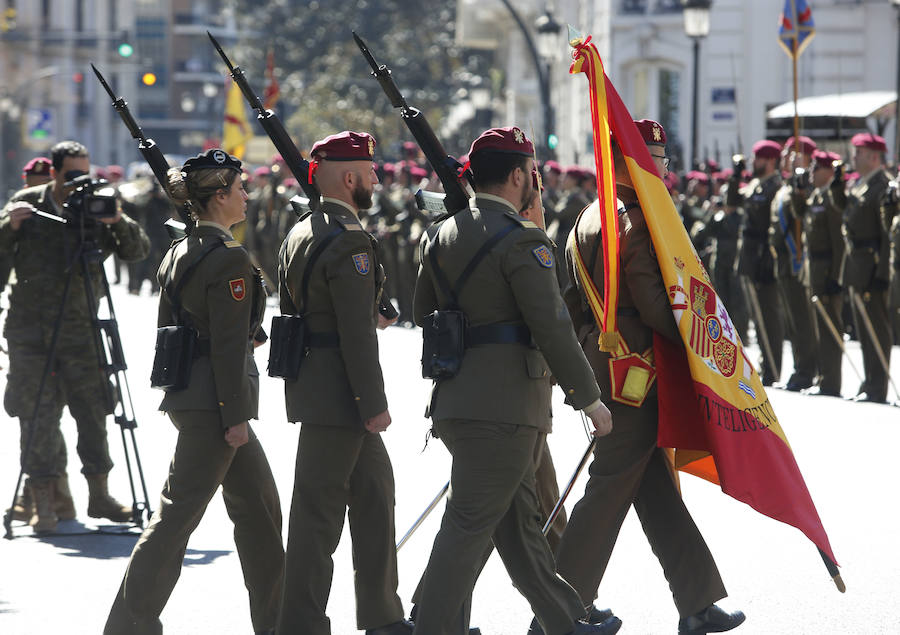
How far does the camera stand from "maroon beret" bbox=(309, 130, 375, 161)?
5.73m

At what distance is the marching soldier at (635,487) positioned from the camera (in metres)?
5.73

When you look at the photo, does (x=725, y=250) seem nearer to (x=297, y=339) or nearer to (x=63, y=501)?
(x=63, y=501)

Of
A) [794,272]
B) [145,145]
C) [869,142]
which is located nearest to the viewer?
[145,145]

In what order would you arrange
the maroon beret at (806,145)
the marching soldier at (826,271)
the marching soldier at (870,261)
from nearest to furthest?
the marching soldier at (870,261), the marching soldier at (826,271), the maroon beret at (806,145)

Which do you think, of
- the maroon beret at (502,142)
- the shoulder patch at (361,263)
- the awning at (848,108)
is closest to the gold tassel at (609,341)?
the maroon beret at (502,142)

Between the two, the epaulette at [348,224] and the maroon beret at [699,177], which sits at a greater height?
the epaulette at [348,224]

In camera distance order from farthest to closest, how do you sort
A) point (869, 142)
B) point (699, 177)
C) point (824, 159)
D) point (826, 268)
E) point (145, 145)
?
point (699, 177) < point (824, 159) < point (826, 268) < point (869, 142) < point (145, 145)

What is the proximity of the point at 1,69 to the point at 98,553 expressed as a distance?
3007 inches

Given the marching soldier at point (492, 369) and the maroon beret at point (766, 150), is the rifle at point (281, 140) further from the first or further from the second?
the maroon beret at point (766, 150)

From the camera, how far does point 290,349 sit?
560cm

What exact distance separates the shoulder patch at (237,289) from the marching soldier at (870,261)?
25.8 ft

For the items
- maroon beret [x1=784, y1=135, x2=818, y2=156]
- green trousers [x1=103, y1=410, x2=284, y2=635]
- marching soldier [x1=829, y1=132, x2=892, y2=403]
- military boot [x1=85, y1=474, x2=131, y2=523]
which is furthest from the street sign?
green trousers [x1=103, y1=410, x2=284, y2=635]

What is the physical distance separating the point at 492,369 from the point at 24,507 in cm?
372

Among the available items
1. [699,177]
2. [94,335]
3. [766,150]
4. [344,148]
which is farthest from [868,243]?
[344,148]
